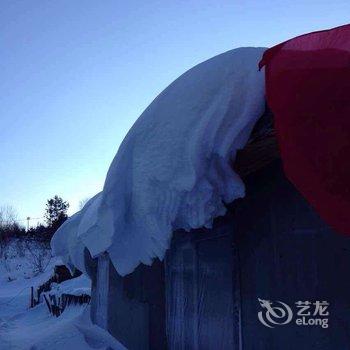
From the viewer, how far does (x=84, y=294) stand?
11.8 metres

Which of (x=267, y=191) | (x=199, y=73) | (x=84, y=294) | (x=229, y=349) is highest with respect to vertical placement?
(x=199, y=73)

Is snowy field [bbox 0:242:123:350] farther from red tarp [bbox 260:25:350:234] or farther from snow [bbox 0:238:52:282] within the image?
snow [bbox 0:238:52:282]

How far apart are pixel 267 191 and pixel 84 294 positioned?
8117 mm

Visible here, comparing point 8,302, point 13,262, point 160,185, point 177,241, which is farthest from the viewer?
point 13,262

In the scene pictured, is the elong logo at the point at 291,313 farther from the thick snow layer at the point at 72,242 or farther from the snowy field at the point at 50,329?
the thick snow layer at the point at 72,242

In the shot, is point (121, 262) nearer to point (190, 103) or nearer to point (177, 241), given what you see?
point (177, 241)

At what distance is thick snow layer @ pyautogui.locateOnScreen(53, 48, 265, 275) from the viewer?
371 centimetres

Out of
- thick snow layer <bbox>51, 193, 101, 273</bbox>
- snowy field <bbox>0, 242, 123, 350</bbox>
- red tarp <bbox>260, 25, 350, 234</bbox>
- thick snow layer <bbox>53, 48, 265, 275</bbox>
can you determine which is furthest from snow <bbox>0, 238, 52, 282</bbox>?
red tarp <bbox>260, 25, 350, 234</bbox>

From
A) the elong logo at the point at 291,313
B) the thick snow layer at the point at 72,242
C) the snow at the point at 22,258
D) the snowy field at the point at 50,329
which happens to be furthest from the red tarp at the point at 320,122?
the snow at the point at 22,258

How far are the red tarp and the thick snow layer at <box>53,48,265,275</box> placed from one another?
1.49 feet

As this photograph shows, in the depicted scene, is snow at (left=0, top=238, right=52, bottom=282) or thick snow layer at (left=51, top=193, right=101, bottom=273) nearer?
thick snow layer at (left=51, top=193, right=101, bottom=273)

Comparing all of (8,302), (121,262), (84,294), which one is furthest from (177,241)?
(8,302)

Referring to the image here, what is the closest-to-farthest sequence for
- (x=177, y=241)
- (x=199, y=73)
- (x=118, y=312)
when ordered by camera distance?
(x=199, y=73) < (x=177, y=241) < (x=118, y=312)

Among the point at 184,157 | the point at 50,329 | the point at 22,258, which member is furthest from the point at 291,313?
the point at 22,258
